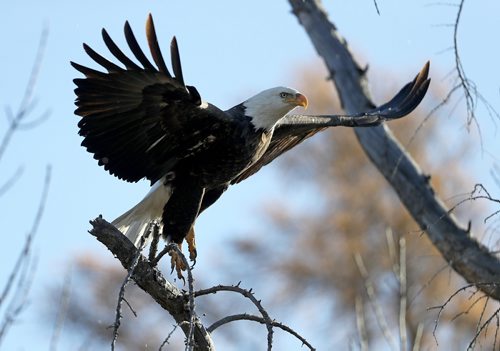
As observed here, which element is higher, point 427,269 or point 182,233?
point 427,269

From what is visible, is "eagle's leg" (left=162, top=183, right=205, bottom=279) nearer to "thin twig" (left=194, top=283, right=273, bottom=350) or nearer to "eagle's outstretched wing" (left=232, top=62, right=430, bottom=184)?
"eagle's outstretched wing" (left=232, top=62, right=430, bottom=184)

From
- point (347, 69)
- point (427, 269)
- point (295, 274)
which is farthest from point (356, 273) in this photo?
point (347, 69)

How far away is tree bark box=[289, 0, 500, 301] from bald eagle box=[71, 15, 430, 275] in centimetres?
79

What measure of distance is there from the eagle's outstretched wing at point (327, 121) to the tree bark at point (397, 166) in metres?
0.29

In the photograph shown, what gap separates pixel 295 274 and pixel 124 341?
4914 mm

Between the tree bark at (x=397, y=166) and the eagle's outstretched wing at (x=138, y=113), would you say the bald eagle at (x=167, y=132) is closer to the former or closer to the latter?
the eagle's outstretched wing at (x=138, y=113)

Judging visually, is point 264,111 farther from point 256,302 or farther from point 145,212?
point 256,302

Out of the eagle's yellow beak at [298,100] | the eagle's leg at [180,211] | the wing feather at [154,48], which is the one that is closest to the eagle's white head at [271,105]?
the eagle's yellow beak at [298,100]

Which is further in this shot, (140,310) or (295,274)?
(295,274)

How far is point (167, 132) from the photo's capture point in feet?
21.3

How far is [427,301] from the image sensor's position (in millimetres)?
15953

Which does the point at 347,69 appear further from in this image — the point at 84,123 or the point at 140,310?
the point at 140,310

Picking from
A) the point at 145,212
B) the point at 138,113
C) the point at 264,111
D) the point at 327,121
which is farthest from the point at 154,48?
the point at 327,121

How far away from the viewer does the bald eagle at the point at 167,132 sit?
243 inches
